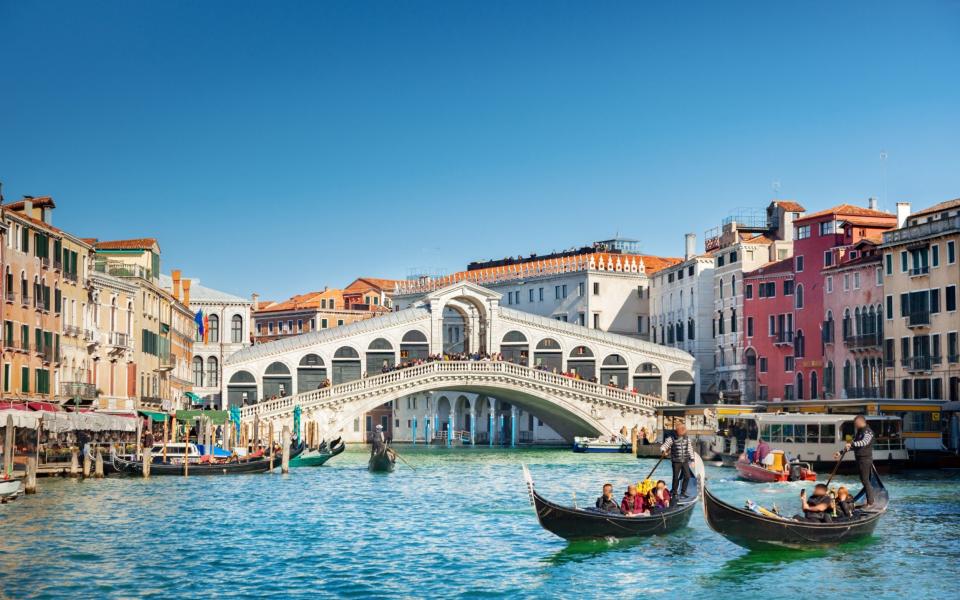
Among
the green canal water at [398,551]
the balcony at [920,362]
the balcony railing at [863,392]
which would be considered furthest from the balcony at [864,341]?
the green canal water at [398,551]

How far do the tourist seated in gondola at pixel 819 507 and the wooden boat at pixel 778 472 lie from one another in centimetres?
1190

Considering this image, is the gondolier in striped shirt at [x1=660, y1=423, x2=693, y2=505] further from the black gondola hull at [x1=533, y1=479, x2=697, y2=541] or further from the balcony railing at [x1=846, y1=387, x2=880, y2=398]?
the balcony railing at [x1=846, y1=387, x2=880, y2=398]

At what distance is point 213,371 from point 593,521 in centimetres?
4571

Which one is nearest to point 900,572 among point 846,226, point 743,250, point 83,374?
point 83,374

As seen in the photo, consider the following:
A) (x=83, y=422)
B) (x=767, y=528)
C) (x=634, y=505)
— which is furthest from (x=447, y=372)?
(x=767, y=528)

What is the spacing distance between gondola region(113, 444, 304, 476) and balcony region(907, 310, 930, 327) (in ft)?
62.1

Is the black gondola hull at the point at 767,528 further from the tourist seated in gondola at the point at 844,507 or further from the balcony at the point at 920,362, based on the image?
the balcony at the point at 920,362

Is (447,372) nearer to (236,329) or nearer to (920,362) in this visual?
(920,362)

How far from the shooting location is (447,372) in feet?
163

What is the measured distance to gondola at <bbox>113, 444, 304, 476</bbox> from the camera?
3412cm

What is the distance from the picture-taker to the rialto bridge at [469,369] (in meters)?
48.8

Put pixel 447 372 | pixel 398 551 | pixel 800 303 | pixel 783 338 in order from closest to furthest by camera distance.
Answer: pixel 398 551
pixel 447 372
pixel 800 303
pixel 783 338

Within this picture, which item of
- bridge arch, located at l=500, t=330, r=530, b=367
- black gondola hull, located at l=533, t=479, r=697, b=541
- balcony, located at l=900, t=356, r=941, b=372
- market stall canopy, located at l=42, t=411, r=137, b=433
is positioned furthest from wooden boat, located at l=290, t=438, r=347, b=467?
black gondola hull, located at l=533, t=479, r=697, b=541

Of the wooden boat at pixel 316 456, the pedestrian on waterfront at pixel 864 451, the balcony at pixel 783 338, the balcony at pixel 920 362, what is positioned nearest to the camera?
the pedestrian on waterfront at pixel 864 451
